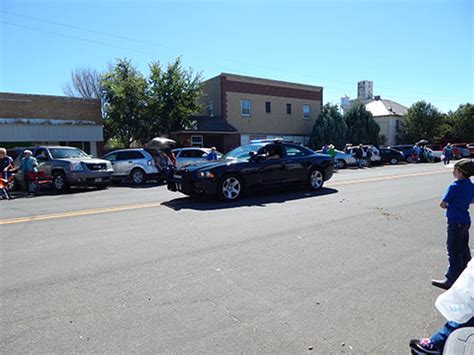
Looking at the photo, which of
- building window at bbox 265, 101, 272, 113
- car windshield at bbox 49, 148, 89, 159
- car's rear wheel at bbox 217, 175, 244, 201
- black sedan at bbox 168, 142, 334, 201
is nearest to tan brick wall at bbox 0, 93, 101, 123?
car windshield at bbox 49, 148, 89, 159

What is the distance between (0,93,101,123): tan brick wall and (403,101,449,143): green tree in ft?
123

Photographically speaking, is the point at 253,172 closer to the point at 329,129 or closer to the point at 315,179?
the point at 315,179

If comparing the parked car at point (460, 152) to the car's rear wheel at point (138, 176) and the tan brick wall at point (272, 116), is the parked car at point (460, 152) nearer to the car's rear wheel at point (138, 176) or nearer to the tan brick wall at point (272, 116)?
the tan brick wall at point (272, 116)

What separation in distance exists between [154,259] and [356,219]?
428 cm

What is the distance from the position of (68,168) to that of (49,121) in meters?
12.0

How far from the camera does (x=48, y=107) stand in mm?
23688

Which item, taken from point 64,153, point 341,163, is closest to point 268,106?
point 341,163

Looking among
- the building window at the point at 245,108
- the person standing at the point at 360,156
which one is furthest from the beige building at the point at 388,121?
the building window at the point at 245,108

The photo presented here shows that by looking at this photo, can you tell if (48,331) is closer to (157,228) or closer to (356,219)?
(157,228)

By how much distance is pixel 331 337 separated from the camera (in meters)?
2.99

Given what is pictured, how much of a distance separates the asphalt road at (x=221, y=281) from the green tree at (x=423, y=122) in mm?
41383

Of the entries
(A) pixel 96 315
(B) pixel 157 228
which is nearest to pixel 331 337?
(A) pixel 96 315

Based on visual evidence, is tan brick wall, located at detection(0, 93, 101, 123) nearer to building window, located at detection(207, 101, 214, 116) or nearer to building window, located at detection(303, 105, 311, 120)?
building window, located at detection(207, 101, 214, 116)

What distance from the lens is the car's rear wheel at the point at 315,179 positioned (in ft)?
36.7
